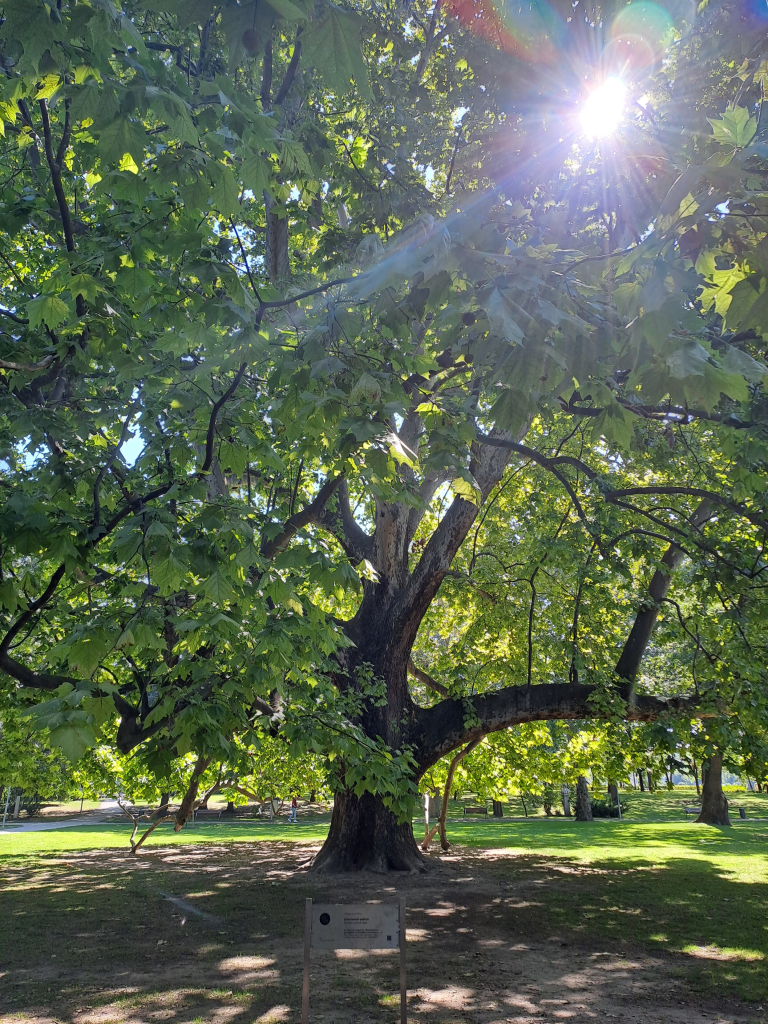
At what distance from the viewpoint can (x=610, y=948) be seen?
792cm

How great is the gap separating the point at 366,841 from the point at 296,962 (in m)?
4.52

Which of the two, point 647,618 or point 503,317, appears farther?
point 647,618

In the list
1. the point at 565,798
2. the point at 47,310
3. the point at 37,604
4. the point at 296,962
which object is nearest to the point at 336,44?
the point at 47,310

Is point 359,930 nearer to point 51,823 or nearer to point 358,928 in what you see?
point 358,928

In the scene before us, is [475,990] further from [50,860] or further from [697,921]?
[50,860]

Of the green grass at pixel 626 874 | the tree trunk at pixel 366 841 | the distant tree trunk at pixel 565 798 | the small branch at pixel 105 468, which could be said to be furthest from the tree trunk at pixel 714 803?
the small branch at pixel 105 468

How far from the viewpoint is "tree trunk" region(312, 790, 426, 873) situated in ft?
37.6

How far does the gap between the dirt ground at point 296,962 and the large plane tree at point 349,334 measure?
5.30ft

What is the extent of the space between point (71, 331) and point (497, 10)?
15.6ft

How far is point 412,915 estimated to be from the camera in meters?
9.12

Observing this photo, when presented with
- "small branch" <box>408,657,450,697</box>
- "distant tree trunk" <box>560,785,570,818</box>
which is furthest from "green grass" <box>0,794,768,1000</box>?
"distant tree trunk" <box>560,785,570,818</box>

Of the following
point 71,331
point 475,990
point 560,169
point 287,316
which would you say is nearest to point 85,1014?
point 475,990

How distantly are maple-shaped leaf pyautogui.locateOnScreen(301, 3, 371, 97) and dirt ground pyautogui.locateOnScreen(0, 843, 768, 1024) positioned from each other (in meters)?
6.36

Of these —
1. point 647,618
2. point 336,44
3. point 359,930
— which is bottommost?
point 359,930
